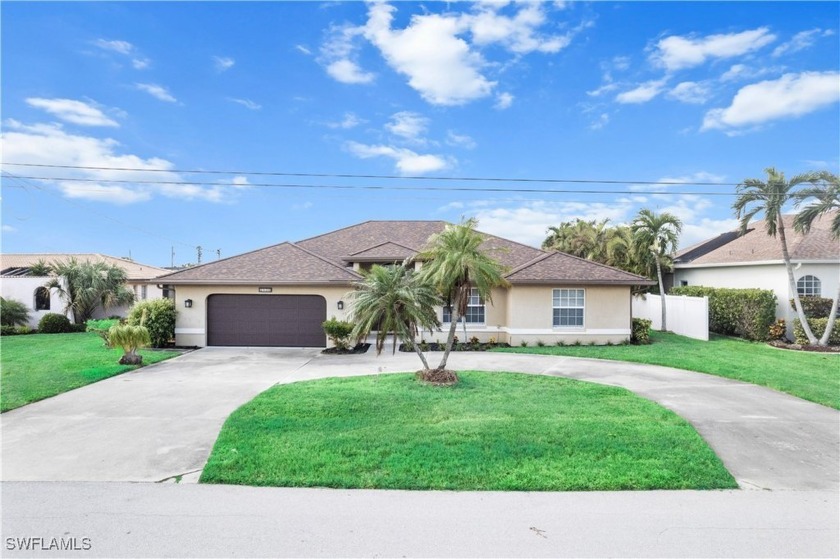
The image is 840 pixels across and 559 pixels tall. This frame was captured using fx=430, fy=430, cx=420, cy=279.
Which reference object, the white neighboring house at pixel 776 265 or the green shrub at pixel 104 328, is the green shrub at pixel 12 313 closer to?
the green shrub at pixel 104 328

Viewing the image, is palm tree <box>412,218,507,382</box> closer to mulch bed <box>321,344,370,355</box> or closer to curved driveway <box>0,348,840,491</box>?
curved driveway <box>0,348,840,491</box>

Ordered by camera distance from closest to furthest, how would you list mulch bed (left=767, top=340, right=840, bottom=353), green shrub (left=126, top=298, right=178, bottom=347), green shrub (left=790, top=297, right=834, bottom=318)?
green shrub (left=126, top=298, right=178, bottom=347) < mulch bed (left=767, top=340, right=840, bottom=353) < green shrub (left=790, top=297, right=834, bottom=318)

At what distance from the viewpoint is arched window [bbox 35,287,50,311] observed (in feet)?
75.6

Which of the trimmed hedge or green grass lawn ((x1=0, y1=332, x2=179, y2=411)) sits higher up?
the trimmed hedge

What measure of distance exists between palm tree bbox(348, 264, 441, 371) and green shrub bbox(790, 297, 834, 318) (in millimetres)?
17128

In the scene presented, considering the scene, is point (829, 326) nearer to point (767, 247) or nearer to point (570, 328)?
point (767, 247)

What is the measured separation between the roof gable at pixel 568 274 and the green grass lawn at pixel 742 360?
2514 millimetres

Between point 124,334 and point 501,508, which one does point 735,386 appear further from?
point 124,334

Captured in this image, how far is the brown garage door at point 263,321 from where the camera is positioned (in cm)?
1648

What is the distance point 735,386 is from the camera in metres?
10.0

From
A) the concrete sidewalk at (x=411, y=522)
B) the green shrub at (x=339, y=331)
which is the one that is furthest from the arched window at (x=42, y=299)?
the concrete sidewalk at (x=411, y=522)

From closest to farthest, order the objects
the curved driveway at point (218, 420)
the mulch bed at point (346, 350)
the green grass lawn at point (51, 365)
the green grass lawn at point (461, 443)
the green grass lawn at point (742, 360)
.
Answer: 1. the green grass lawn at point (461, 443)
2. the curved driveway at point (218, 420)
3. the green grass lawn at point (51, 365)
4. the green grass lawn at point (742, 360)
5. the mulch bed at point (346, 350)

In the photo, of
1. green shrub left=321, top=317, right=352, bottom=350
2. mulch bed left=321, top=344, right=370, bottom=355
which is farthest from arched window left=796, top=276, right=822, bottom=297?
green shrub left=321, top=317, right=352, bottom=350

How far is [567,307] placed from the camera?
671 inches
